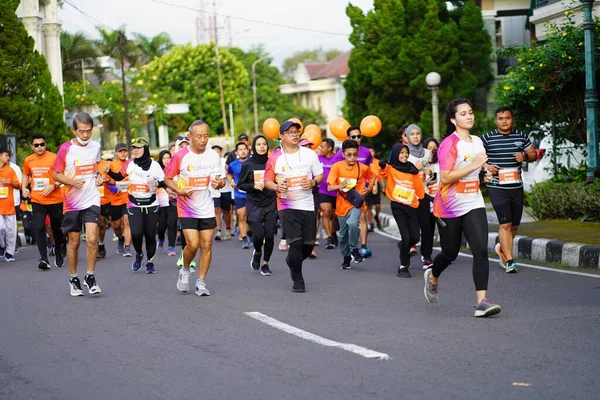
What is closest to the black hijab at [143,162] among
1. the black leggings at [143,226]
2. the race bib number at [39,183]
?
the black leggings at [143,226]

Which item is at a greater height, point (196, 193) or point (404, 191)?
point (196, 193)

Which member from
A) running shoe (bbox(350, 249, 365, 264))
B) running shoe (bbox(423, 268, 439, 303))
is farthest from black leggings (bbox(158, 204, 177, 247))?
running shoe (bbox(423, 268, 439, 303))

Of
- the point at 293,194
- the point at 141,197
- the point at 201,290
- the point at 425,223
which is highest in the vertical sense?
the point at 293,194

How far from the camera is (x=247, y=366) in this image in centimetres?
705

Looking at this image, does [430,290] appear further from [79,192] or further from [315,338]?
[79,192]

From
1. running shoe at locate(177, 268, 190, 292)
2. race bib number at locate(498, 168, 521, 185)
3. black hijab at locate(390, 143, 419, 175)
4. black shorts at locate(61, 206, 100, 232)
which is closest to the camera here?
running shoe at locate(177, 268, 190, 292)

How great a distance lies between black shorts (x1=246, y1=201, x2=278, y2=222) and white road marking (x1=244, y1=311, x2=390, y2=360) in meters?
4.60

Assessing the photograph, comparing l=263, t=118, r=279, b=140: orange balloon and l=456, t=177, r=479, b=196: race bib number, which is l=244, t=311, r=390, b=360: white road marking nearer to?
l=456, t=177, r=479, b=196: race bib number

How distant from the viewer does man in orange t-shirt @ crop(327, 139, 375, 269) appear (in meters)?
14.0

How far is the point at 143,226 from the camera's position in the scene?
1423 cm

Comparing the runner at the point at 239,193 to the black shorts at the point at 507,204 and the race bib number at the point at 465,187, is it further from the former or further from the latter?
the race bib number at the point at 465,187

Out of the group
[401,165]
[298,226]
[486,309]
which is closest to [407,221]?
[401,165]

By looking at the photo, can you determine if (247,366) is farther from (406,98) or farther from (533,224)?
(406,98)

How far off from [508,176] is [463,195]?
3.82 meters
